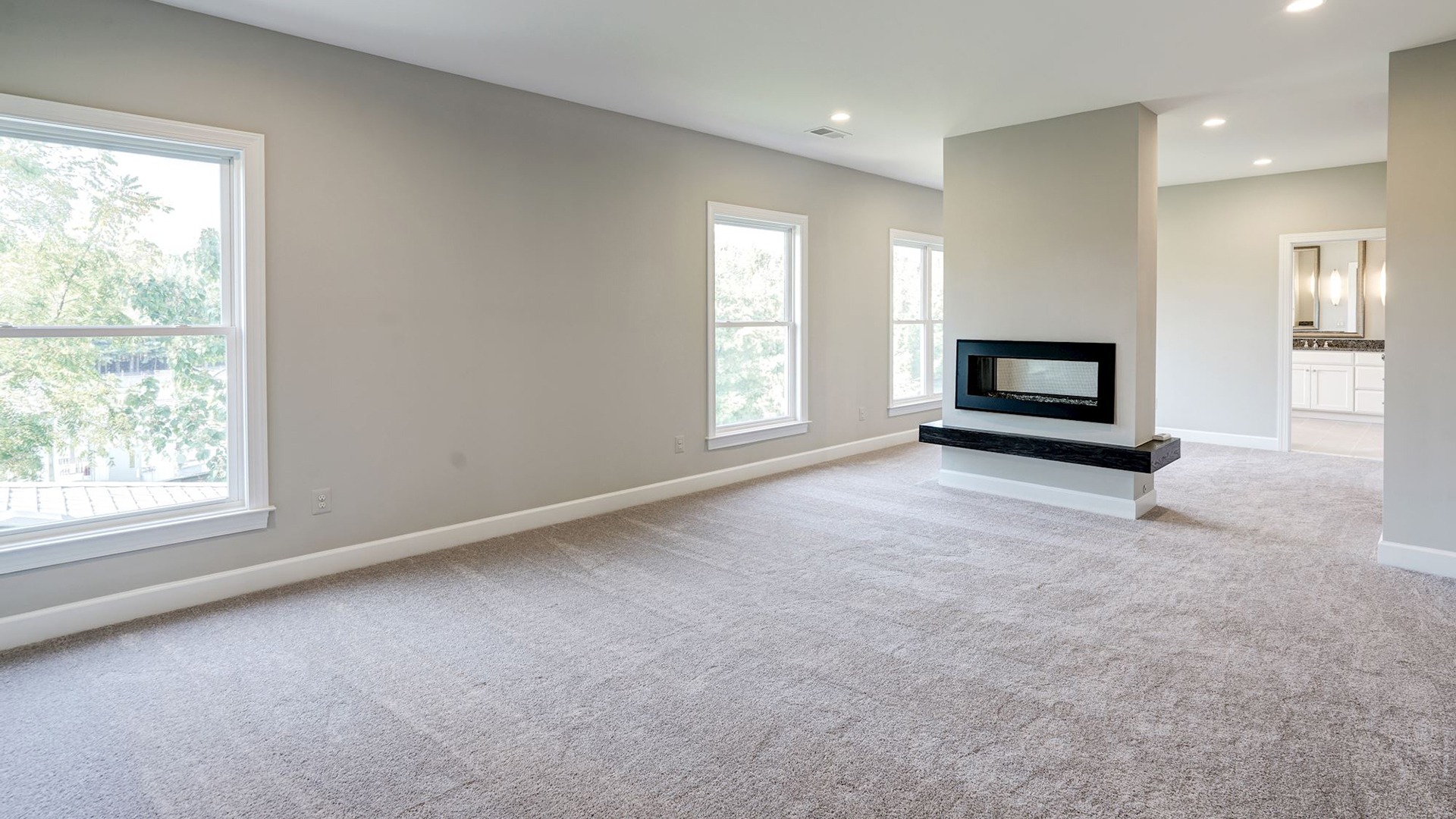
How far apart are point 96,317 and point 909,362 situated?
6.29 m

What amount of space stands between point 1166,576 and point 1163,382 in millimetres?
4506

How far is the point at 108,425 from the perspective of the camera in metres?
3.18

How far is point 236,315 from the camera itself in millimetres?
3436

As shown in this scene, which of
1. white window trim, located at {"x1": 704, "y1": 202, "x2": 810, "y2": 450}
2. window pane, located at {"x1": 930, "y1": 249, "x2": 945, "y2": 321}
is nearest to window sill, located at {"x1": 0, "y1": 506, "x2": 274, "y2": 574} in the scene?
white window trim, located at {"x1": 704, "y1": 202, "x2": 810, "y2": 450}

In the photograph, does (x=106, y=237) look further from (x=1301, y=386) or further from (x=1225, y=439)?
(x=1301, y=386)

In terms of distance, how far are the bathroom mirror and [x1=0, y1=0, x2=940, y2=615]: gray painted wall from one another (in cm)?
764

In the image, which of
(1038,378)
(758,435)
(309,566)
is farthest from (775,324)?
(309,566)

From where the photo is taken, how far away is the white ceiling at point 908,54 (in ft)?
10.7

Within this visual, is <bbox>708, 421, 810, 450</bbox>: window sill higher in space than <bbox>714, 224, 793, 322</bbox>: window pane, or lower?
lower

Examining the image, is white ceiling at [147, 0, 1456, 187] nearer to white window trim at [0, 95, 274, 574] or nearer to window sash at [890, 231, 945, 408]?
white window trim at [0, 95, 274, 574]

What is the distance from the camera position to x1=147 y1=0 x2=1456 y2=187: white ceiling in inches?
128

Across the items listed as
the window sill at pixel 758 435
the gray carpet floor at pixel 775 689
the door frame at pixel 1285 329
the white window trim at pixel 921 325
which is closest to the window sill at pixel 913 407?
the white window trim at pixel 921 325

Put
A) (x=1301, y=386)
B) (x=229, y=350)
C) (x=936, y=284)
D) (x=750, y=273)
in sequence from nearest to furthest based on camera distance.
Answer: (x=229, y=350), (x=750, y=273), (x=936, y=284), (x=1301, y=386)

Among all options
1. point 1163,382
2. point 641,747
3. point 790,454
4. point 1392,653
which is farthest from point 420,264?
point 1163,382
